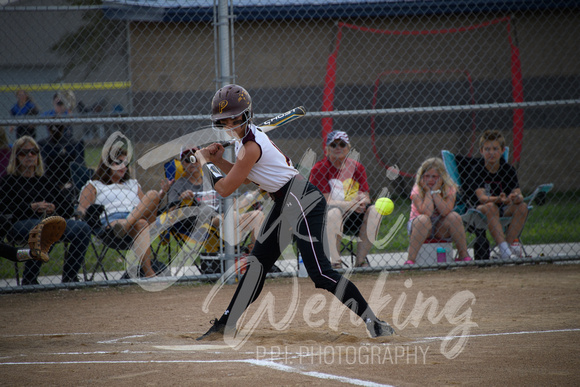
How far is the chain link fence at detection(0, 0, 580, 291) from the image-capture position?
9.43 meters

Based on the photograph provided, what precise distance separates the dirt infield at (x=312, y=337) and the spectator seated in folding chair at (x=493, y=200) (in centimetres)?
47

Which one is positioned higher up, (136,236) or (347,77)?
(347,77)

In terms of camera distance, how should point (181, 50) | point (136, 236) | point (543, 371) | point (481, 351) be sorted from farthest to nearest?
point (181, 50) → point (136, 236) → point (481, 351) → point (543, 371)

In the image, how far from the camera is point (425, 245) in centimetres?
689

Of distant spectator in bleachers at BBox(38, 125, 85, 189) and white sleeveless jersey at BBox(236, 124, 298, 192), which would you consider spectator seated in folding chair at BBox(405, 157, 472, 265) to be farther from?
distant spectator in bleachers at BBox(38, 125, 85, 189)

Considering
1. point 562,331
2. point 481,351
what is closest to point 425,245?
point 562,331

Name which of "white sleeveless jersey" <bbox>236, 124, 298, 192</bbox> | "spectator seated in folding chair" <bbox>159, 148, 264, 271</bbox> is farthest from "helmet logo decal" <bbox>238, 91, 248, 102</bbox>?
"spectator seated in folding chair" <bbox>159, 148, 264, 271</bbox>

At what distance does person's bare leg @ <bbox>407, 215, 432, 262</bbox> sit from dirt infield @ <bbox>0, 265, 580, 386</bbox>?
26 centimetres

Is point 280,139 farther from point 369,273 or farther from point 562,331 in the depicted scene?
point 562,331

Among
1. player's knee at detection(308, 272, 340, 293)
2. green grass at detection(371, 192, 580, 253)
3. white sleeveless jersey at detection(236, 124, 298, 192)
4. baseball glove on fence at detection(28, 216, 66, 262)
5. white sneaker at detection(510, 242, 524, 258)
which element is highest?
white sleeveless jersey at detection(236, 124, 298, 192)

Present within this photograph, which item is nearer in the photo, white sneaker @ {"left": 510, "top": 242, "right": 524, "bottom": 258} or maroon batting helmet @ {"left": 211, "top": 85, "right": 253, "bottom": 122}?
maroon batting helmet @ {"left": 211, "top": 85, "right": 253, "bottom": 122}

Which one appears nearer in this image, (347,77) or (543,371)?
(543,371)

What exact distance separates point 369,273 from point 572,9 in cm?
703

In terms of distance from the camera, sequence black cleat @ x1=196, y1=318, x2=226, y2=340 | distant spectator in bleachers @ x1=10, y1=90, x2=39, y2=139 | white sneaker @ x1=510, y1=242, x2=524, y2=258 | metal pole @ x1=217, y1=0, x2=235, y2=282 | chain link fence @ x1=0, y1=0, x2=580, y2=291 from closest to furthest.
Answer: black cleat @ x1=196, y1=318, x2=226, y2=340 < metal pole @ x1=217, y1=0, x2=235, y2=282 < white sneaker @ x1=510, y1=242, x2=524, y2=258 < distant spectator in bleachers @ x1=10, y1=90, x2=39, y2=139 < chain link fence @ x1=0, y1=0, x2=580, y2=291
